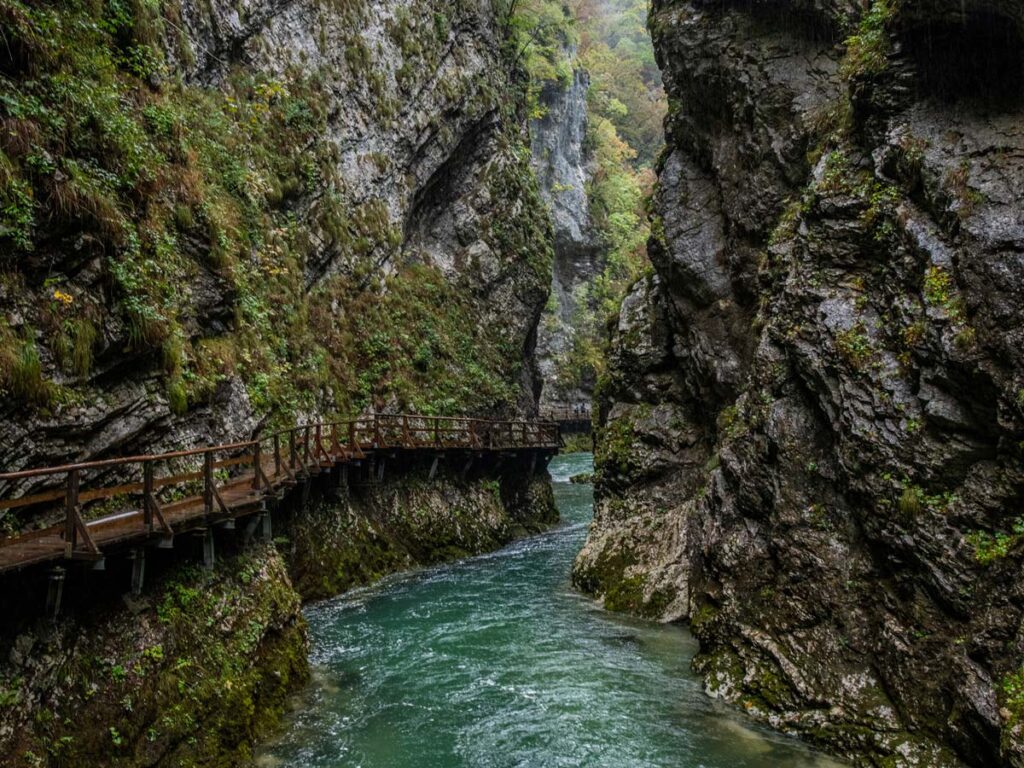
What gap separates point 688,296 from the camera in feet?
58.3

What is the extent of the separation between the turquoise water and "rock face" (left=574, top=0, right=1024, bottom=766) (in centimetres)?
84

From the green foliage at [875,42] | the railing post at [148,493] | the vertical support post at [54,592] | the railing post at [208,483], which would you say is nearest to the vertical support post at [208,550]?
the railing post at [208,483]

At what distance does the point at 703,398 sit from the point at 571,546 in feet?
27.5

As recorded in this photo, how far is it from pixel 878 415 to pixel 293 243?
52.9 ft

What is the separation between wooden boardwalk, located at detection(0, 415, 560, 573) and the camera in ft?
23.4

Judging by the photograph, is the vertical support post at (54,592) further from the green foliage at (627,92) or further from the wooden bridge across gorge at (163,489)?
the green foliage at (627,92)

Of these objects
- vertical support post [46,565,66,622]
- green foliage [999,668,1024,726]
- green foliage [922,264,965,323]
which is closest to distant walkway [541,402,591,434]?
green foliage [922,264,965,323]

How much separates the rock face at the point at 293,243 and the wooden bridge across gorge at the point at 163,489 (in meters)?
0.43

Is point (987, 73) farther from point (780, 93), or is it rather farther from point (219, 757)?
point (219, 757)

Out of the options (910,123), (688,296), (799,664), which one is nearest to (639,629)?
(799,664)

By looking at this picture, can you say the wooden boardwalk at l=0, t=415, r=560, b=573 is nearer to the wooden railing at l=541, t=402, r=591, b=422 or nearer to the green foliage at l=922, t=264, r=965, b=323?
the green foliage at l=922, t=264, r=965, b=323

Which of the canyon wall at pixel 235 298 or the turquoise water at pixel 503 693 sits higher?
the canyon wall at pixel 235 298

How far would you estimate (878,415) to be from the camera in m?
9.65

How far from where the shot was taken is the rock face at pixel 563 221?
162 feet
